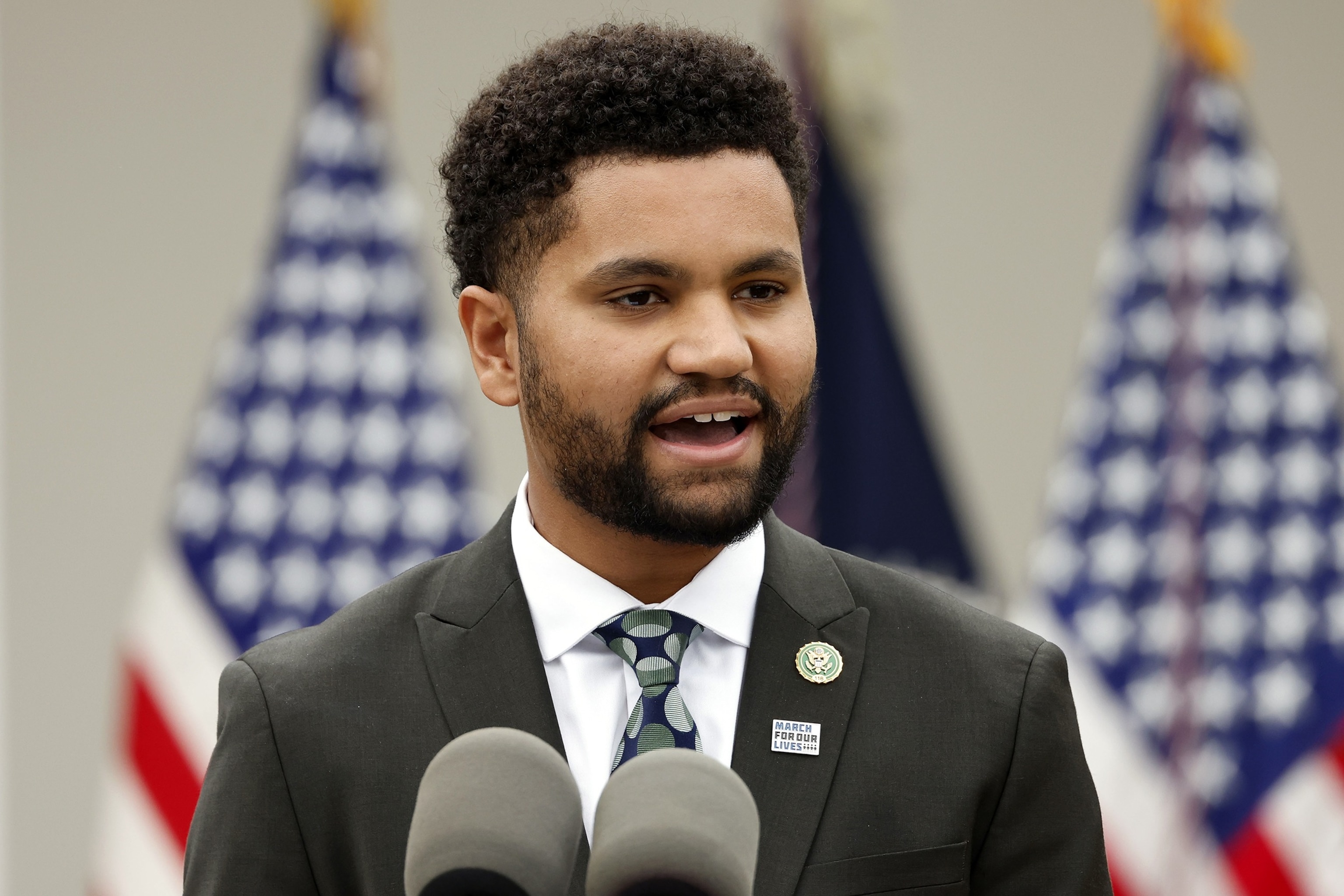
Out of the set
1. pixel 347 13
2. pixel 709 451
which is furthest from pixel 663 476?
pixel 347 13

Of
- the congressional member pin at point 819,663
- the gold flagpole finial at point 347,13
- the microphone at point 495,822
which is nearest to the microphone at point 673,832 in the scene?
the microphone at point 495,822

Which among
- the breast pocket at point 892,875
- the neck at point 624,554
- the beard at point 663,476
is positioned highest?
the beard at point 663,476

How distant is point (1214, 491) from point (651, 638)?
3067 mm

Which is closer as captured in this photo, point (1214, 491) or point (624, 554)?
point (624, 554)

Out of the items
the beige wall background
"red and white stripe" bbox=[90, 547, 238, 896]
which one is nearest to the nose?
the beige wall background

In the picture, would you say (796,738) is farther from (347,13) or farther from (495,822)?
(347,13)

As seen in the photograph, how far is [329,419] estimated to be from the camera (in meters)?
4.15

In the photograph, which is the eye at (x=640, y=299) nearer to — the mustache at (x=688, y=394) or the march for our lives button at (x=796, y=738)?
the mustache at (x=688, y=394)

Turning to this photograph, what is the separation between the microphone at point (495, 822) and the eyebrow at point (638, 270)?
0.55 m

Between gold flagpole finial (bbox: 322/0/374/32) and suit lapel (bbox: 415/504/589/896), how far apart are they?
2.85 metres

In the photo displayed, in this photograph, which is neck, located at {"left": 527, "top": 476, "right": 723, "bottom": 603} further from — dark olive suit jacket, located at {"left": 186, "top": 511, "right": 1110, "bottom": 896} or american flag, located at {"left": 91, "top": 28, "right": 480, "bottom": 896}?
american flag, located at {"left": 91, "top": 28, "right": 480, "bottom": 896}

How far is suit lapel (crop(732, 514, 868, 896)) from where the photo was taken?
1.52m

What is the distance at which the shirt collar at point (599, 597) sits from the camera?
5.41 ft

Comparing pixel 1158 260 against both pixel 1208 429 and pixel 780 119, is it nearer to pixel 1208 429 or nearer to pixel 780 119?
pixel 1208 429
